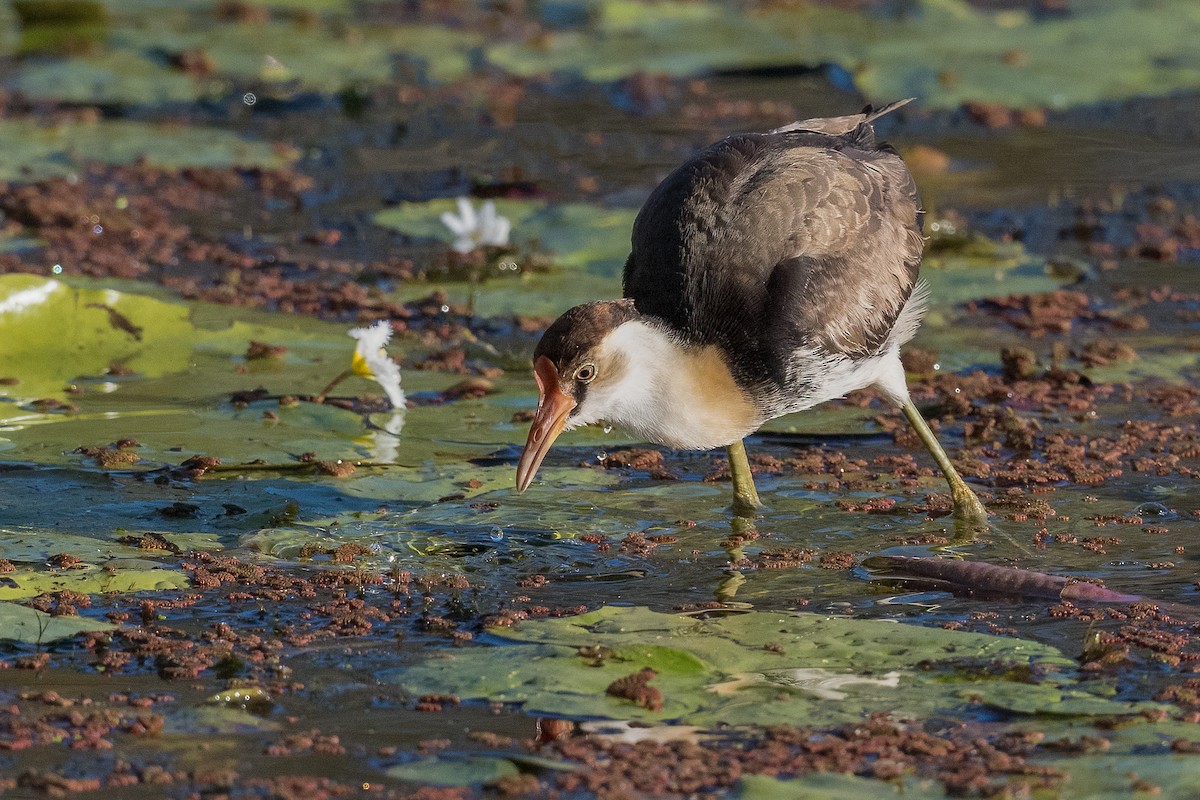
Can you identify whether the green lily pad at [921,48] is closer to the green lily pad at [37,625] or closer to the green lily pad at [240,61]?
the green lily pad at [240,61]

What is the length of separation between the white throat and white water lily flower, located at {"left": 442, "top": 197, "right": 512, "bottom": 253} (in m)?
3.42

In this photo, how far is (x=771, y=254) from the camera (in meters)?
6.14

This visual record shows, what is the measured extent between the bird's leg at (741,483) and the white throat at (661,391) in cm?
48

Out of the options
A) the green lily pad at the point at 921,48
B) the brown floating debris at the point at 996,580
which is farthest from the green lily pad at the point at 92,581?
the green lily pad at the point at 921,48

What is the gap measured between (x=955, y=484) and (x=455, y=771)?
286cm

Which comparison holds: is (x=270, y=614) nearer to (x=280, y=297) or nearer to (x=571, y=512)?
(x=571, y=512)

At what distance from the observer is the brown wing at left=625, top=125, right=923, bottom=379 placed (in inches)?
237

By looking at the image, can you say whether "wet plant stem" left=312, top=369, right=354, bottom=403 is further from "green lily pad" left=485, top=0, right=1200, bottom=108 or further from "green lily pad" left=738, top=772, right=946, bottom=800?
"green lily pad" left=485, top=0, right=1200, bottom=108

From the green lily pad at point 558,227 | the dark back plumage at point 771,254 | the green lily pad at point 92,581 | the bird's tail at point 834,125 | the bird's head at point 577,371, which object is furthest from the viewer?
the green lily pad at point 558,227

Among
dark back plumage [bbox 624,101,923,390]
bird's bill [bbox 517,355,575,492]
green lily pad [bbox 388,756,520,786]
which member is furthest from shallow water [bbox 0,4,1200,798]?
dark back plumage [bbox 624,101,923,390]

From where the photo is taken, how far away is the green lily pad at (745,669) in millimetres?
4543

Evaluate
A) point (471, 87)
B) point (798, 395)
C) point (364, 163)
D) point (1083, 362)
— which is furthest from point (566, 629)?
point (471, 87)

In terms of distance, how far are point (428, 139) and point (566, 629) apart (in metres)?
8.01

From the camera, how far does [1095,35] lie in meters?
13.8
